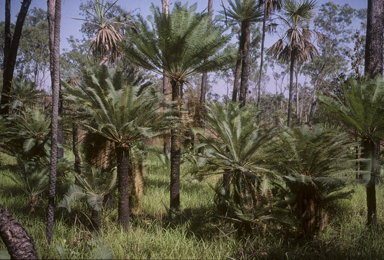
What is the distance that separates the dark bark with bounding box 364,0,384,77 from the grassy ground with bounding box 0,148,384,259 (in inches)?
120

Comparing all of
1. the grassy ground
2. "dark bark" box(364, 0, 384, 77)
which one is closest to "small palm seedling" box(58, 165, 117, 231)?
the grassy ground

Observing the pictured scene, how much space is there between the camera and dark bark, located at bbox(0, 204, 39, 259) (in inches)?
95.7

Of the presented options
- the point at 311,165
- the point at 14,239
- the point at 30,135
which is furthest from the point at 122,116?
the point at 30,135

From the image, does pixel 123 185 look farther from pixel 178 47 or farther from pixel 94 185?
pixel 178 47

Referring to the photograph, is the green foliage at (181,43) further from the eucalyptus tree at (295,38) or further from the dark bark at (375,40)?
the eucalyptus tree at (295,38)

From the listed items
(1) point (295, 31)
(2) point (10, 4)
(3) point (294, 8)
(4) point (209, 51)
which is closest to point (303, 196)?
(4) point (209, 51)

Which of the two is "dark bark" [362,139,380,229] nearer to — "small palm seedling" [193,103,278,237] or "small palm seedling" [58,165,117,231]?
"small palm seedling" [193,103,278,237]

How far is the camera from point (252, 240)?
3.93 meters

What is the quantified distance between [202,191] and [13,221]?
15.8 ft

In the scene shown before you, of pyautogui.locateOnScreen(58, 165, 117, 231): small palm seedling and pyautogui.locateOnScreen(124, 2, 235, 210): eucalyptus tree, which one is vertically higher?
pyautogui.locateOnScreen(124, 2, 235, 210): eucalyptus tree

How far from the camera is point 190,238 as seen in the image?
3867 mm

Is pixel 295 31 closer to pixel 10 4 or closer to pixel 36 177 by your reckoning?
pixel 10 4

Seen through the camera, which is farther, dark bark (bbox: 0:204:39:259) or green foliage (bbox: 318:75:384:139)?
green foliage (bbox: 318:75:384:139)

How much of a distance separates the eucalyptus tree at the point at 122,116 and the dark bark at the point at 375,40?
4.13 metres
